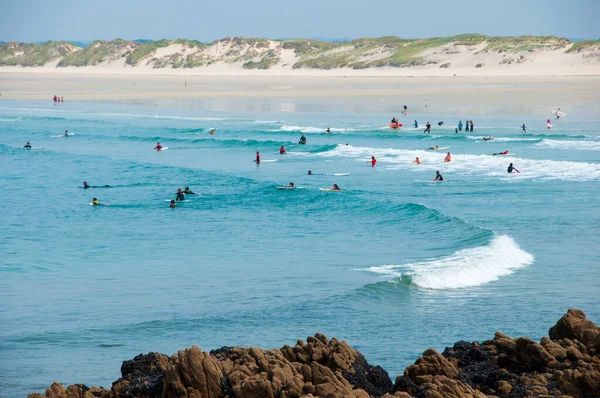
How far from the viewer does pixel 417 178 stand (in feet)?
147

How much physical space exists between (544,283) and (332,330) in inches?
268

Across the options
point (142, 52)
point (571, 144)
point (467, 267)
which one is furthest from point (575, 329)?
point (142, 52)

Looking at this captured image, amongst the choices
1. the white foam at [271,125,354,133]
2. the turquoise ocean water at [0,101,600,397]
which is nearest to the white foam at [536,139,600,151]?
the turquoise ocean water at [0,101,600,397]

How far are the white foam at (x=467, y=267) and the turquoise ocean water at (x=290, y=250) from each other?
3.5 inches

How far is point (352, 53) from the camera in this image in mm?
161875

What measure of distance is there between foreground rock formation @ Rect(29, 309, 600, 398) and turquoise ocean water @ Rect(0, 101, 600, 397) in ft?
9.75

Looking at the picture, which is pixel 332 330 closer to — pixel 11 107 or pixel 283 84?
pixel 11 107

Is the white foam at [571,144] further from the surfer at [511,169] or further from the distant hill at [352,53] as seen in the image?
the distant hill at [352,53]

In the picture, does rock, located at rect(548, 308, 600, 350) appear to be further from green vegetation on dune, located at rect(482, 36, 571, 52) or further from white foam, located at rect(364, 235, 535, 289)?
green vegetation on dune, located at rect(482, 36, 571, 52)

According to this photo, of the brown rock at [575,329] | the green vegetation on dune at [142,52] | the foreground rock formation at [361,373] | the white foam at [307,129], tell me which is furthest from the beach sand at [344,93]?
the foreground rock formation at [361,373]

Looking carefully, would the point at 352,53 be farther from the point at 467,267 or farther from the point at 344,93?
the point at 467,267

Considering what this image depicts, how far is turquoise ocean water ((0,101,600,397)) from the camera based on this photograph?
19.8 m

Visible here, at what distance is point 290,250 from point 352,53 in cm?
13658

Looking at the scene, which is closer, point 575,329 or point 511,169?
point 575,329
